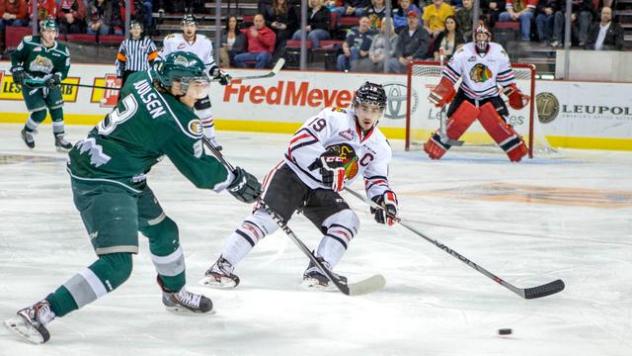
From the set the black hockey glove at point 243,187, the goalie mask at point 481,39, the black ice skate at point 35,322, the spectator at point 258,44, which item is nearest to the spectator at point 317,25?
the spectator at point 258,44

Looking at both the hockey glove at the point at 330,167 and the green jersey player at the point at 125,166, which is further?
the hockey glove at the point at 330,167

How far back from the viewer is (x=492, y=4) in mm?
11555

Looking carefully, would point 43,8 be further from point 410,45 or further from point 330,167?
point 330,167

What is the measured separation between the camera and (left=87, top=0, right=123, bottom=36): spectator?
12969 millimetres

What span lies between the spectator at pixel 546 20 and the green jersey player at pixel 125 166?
7906 mm

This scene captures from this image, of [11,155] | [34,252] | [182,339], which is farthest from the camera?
[11,155]

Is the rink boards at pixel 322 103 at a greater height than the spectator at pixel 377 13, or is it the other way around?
the spectator at pixel 377 13

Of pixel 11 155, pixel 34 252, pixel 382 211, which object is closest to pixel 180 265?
pixel 382 211

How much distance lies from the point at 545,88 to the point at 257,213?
7.03m

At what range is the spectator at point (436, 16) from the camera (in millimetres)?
11742

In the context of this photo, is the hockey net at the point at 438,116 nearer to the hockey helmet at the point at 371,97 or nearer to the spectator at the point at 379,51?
the spectator at the point at 379,51

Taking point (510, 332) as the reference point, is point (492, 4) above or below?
above

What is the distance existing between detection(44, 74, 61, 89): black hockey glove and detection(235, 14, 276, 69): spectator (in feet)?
9.45

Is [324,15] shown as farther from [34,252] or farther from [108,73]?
[34,252]
